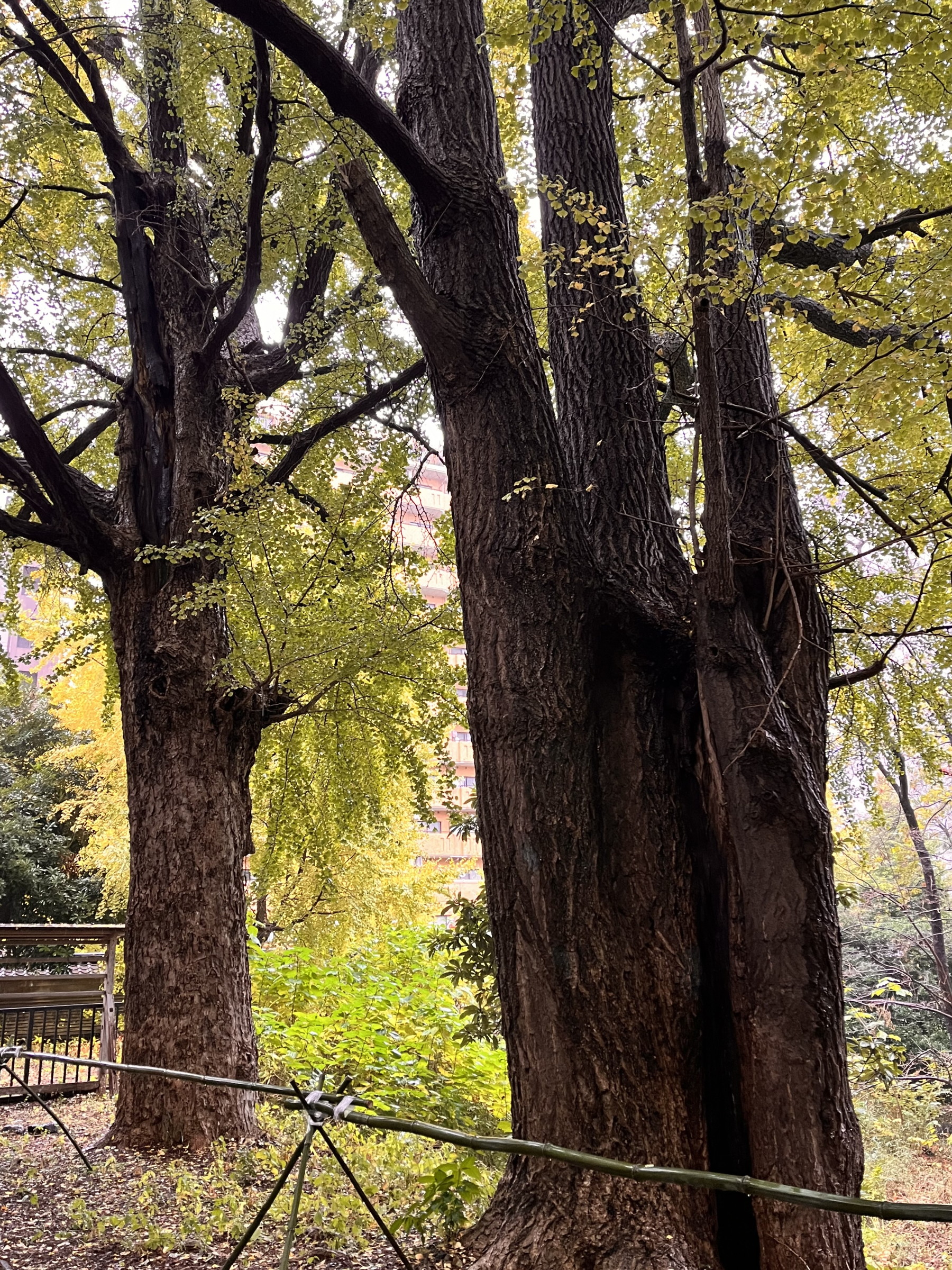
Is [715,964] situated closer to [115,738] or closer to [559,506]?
[559,506]

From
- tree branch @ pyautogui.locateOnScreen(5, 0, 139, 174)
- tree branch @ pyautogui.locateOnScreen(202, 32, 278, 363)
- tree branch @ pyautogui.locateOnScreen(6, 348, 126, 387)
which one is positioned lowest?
tree branch @ pyautogui.locateOnScreen(202, 32, 278, 363)

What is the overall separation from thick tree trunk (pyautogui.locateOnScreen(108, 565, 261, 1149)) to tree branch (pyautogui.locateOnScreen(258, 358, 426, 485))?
1.25 m

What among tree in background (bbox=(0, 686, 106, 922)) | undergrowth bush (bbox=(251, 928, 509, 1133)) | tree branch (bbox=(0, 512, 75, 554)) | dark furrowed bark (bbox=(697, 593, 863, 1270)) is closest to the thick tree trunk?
tree branch (bbox=(0, 512, 75, 554))

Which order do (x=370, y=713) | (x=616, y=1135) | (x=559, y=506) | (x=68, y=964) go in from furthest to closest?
(x=68, y=964) < (x=370, y=713) < (x=559, y=506) < (x=616, y=1135)

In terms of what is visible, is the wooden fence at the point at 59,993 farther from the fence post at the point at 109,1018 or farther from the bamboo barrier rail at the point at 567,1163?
the bamboo barrier rail at the point at 567,1163

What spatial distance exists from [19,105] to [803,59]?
202 inches

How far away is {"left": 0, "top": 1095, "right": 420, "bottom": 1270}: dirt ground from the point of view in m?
2.97

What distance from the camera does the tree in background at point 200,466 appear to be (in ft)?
16.0

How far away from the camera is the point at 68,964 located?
1416 centimetres

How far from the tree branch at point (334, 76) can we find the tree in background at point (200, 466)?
3.25ft

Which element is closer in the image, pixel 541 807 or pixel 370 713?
pixel 541 807

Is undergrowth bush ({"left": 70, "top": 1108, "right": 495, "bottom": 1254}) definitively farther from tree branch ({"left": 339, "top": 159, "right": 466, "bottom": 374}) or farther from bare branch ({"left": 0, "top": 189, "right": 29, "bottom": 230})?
bare branch ({"left": 0, "top": 189, "right": 29, "bottom": 230})

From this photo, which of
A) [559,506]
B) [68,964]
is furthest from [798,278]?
[68,964]

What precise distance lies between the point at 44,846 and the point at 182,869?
1256 cm
